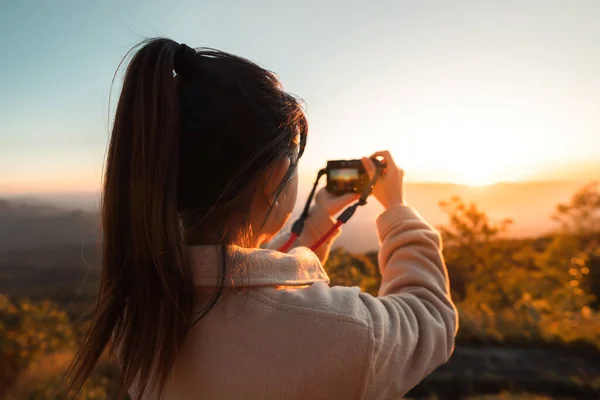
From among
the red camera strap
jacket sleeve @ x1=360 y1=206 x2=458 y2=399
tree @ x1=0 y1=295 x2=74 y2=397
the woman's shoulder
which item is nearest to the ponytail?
the woman's shoulder

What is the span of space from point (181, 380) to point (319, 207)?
644 millimetres

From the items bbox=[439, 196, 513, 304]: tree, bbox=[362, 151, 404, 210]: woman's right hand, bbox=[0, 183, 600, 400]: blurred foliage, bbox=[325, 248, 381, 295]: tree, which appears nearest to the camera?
bbox=[362, 151, 404, 210]: woman's right hand

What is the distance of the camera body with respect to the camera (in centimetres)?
112

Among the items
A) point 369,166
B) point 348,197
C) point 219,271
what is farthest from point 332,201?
point 219,271

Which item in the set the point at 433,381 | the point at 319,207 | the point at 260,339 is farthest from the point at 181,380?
the point at 433,381

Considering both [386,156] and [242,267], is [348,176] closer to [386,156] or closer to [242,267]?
[386,156]

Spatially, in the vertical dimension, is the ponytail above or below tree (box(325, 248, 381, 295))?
above

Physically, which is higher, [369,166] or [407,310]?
[369,166]

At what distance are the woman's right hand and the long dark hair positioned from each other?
38 cm

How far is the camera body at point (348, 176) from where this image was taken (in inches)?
43.9

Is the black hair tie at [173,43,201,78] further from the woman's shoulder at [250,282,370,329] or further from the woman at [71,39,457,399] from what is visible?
the woman's shoulder at [250,282,370,329]

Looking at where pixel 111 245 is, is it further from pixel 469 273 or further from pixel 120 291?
pixel 469 273

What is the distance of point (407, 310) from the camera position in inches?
29.6

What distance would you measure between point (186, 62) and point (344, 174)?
0.56m
